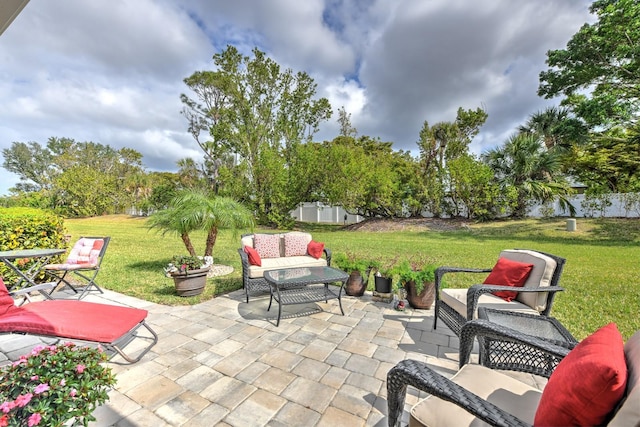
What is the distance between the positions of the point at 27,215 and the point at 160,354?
14.1 ft

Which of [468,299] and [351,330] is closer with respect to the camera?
[468,299]

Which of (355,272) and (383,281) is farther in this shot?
(355,272)

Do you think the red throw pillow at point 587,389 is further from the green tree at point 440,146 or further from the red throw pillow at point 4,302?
the green tree at point 440,146

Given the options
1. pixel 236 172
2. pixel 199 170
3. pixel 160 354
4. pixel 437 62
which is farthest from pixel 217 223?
pixel 199 170

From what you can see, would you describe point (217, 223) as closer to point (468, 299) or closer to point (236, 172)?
point (468, 299)

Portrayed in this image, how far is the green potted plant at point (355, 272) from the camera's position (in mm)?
4254

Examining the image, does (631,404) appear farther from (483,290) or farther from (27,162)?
(27,162)

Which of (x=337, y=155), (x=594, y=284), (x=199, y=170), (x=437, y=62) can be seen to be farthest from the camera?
(x=199, y=170)

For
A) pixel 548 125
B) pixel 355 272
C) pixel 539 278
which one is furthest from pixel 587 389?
pixel 548 125

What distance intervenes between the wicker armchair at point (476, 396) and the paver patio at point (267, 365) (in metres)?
0.71

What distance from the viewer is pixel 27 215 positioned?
182 inches

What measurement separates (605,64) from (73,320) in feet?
47.9

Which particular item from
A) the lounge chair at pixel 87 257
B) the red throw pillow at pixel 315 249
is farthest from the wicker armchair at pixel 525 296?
the lounge chair at pixel 87 257

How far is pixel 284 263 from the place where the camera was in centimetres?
438
